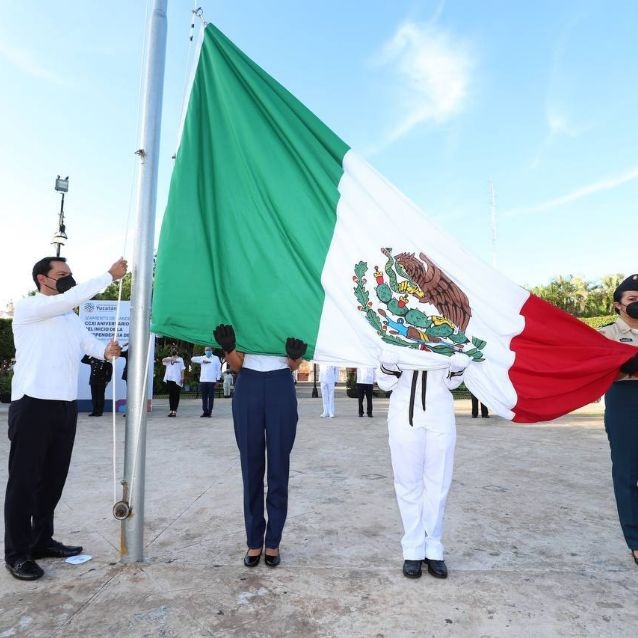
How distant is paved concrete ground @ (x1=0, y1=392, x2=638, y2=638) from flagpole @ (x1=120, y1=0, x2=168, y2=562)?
30cm

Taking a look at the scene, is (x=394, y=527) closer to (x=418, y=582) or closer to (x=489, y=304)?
(x=418, y=582)

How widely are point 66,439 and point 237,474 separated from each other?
2827 millimetres

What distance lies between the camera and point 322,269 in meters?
3.18

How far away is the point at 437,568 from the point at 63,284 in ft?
9.86

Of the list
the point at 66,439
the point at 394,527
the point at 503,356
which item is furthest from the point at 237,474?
the point at 503,356

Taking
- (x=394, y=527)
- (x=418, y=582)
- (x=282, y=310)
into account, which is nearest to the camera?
(x=418, y=582)

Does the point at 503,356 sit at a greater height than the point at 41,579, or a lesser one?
greater

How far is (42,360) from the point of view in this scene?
3.05m

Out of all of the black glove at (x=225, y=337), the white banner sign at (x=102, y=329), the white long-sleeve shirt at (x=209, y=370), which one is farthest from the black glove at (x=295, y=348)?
the white banner sign at (x=102, y=329)

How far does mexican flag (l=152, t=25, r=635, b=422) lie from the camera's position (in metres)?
3.10

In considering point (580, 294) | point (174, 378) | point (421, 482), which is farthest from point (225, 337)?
point (580, 294)

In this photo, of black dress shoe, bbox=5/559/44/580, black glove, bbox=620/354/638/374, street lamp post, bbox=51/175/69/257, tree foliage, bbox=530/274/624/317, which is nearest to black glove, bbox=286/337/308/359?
black dress shoe, bbox=5/559/44/580

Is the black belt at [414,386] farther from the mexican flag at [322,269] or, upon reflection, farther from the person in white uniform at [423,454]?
the mexican flag at [322,269]

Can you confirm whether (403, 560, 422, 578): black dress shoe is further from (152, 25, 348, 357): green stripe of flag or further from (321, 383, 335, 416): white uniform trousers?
(321, 383, 335, 416): white uniform trousers
